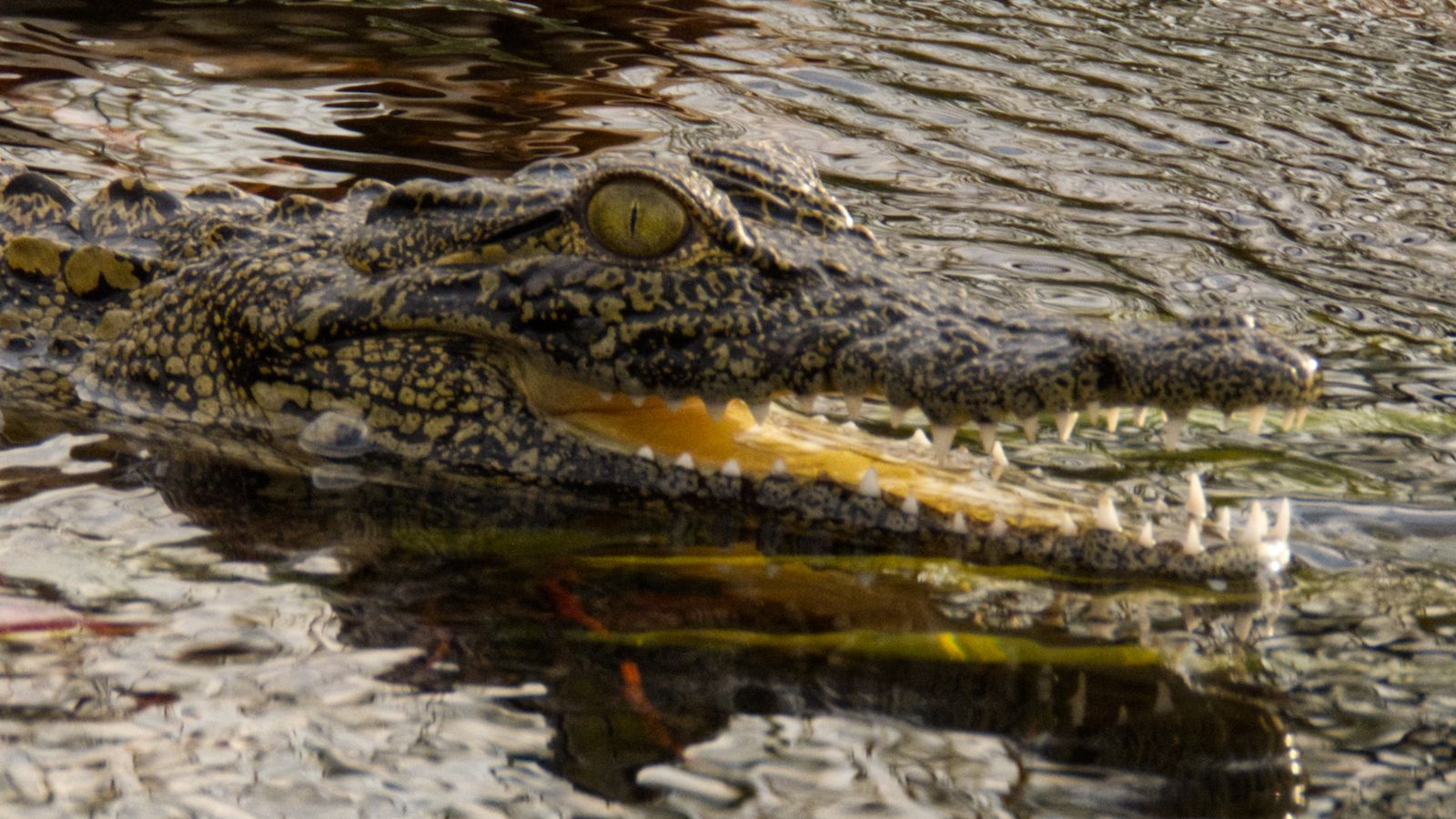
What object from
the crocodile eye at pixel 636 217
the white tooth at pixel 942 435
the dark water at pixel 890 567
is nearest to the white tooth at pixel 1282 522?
the dark water at pixel 890 567

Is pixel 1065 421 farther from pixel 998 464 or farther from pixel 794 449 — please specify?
pixel 794 449

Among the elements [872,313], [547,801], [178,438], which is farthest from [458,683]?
[178,438]

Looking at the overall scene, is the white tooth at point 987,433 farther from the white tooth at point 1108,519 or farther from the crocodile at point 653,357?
the white tooth at point 1108,519

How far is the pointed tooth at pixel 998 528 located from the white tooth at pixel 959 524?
0.01 m

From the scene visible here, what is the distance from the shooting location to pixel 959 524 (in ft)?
12.0

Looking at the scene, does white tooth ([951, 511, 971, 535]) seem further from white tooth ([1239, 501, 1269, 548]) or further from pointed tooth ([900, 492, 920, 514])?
white tooth ([1239, 501, 1269, 548])

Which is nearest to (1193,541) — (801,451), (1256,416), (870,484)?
(1256,416)

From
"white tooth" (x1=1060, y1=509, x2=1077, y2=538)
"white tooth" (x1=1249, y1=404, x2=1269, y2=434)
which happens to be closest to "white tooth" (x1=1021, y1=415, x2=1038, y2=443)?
"white tooth" (x1=1060, y1=509, x2=1077, y2=538)

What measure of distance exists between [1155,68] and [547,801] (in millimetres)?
7820

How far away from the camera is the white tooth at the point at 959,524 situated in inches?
143

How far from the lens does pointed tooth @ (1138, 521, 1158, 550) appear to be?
3.49 m

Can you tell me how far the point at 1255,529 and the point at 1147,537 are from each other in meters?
0.29

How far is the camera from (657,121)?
7.77 m

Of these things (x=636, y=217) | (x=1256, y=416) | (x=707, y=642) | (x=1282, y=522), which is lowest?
(x=707, y=642)
